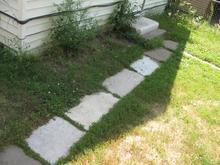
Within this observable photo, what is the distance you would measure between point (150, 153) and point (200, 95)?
6.22 ft

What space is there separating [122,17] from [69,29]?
1.77m

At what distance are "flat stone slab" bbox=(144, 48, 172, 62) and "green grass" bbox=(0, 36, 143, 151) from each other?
66 cm

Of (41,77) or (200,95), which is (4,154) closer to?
(41,77)

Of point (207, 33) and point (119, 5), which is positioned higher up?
point (119, 5)

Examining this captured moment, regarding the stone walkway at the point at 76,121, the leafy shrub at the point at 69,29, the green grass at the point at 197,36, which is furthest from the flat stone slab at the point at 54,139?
the green grass at the point at 197,36

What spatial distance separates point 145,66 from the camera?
5.92 metres

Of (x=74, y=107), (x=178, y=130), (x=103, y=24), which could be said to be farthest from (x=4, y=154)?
(x=103, y=24)

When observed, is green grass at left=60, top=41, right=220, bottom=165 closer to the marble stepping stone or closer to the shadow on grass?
the shadow on grass

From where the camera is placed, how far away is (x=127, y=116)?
445 centimetres

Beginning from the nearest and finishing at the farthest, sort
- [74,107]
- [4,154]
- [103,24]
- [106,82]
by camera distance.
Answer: [4,154]
[74,107]
[106,82]
[103,24]

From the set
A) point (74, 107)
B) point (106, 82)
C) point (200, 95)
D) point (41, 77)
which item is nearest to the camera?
point (74, 107)

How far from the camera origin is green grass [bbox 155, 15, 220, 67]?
281 inches

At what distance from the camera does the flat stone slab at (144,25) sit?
22.9 ft

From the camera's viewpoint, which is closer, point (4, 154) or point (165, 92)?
point (4, 154)
